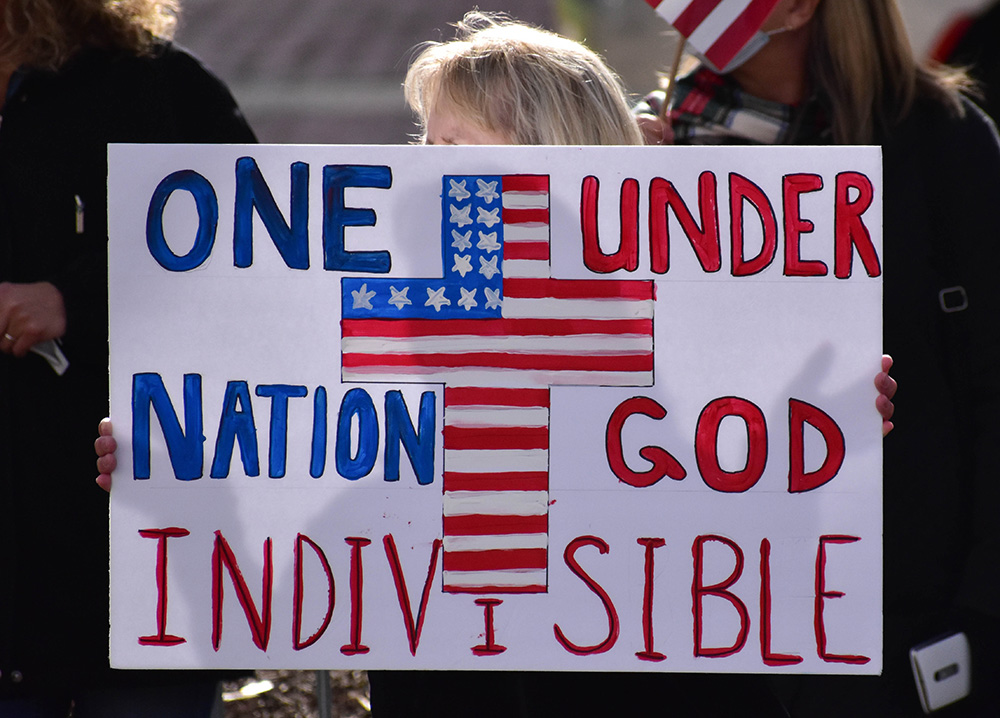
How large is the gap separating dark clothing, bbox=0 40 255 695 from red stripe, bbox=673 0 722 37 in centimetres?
91

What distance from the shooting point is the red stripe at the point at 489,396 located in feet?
4.78

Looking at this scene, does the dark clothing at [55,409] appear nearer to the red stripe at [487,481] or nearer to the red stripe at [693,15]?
the red stripe at [487,481]

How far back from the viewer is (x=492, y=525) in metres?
1.46

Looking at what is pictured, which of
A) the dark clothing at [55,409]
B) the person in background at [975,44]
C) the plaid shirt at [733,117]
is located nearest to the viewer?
the dark clothing at [55,409]

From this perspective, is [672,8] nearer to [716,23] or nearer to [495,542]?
[716,23]

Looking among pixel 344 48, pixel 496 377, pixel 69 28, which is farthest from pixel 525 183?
pixel 344 48

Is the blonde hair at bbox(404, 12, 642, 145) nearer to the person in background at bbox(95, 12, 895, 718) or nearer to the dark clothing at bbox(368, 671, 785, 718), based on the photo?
the person in background at bbox(95, 12, 895, 718)

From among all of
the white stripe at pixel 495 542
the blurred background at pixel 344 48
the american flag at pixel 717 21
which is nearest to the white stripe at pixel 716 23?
the american flag at pixel 717 21

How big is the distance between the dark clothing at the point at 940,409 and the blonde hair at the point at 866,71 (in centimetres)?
5

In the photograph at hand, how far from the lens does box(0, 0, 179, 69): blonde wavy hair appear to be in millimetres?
1763

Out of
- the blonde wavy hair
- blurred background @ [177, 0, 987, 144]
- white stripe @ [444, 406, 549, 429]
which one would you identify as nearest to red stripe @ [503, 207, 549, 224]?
white stripe @ [444, 406, 549, 429]

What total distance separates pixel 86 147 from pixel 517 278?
76 centimetres

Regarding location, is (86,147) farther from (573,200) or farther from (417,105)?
(573,200)

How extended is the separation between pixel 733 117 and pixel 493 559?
912mm
